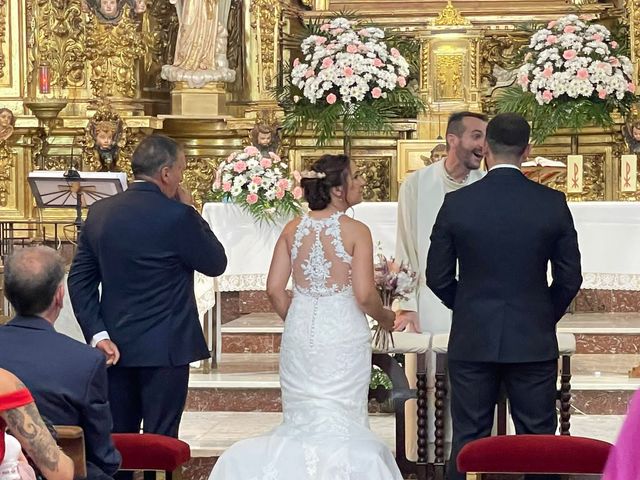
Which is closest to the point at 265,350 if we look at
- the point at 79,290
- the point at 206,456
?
the point at 206,456

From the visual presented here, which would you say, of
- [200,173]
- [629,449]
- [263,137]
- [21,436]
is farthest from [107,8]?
[629,449]

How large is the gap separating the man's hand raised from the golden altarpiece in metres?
6.19

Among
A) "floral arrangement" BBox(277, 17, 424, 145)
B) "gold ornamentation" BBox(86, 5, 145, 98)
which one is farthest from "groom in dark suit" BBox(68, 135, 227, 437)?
"gold ornamentation" BBox(86, 5, 145, 98)

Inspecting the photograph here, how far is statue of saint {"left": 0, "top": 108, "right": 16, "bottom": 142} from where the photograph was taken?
1198 centimetres

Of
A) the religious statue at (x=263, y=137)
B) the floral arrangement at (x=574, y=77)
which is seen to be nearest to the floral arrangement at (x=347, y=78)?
the religious statue at (x=263, y=137)

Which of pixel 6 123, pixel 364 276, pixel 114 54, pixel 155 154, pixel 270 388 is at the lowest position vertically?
pixel 270 388

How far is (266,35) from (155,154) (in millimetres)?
6841

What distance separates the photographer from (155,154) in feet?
18.9

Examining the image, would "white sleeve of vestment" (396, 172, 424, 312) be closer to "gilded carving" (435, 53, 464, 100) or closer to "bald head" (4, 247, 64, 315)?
"bald head" (4, 247, 64, 315)

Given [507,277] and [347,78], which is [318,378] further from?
[347,78]

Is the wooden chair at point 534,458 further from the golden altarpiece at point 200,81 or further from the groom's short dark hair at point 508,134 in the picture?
the golden altarpiece at point 200,81

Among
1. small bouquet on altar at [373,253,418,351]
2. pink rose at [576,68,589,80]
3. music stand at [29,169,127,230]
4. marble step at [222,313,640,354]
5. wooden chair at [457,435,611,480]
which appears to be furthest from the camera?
pink rose at [576,68,589,80]

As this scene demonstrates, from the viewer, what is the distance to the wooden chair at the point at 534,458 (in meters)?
5.14

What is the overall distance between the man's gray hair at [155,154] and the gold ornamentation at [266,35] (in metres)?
6.65
